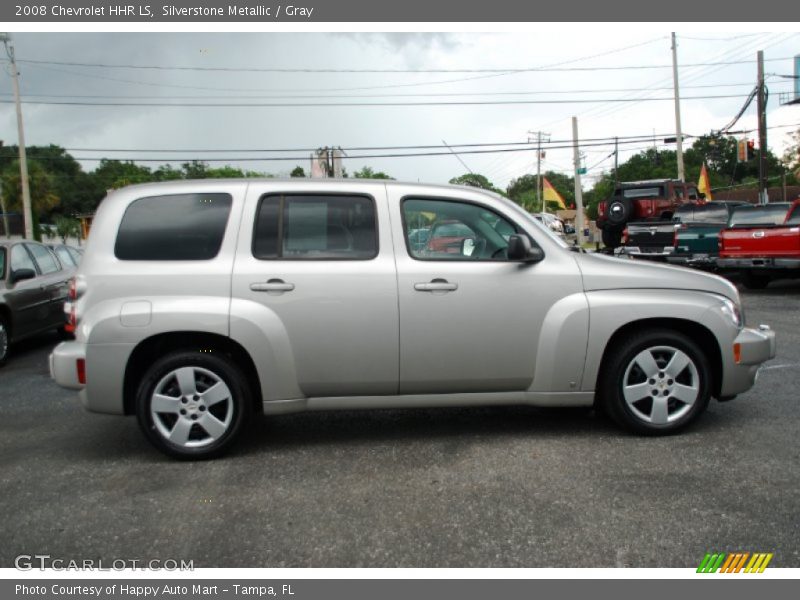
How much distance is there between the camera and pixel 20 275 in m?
8.64

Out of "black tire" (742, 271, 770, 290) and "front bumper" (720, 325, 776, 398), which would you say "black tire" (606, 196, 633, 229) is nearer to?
"black tire" (742, 271, 770, 290)

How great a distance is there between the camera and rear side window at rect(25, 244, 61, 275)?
9703 mm

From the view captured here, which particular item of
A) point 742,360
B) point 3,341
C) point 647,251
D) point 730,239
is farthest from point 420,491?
point 647,251

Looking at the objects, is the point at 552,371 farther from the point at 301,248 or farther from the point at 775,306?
the point at 775,306

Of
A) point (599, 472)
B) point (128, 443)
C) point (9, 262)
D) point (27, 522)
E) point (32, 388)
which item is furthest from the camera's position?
point (9, 262)

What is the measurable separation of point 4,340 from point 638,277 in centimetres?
748

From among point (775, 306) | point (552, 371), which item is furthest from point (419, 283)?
point (775, 306)

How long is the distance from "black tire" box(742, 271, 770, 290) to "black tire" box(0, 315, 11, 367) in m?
13.0

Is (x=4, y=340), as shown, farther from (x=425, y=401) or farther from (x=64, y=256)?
(x=425, y=401)

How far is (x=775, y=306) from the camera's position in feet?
36.6

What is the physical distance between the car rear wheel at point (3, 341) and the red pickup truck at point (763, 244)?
1213 centimetres

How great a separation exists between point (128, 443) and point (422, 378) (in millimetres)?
2193

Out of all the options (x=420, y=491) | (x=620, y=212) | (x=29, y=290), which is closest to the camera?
(x=420, y=491)

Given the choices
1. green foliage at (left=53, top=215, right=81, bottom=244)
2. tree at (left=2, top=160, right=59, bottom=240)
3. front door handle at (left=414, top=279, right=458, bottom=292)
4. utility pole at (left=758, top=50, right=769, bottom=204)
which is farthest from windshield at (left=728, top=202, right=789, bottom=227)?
tree at (left=2, top=160, right=59, bottom=240)
